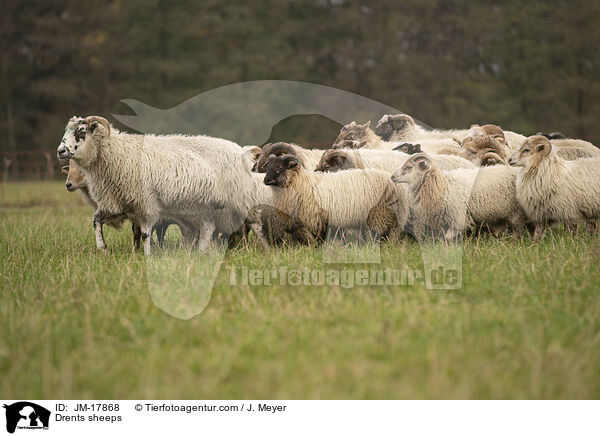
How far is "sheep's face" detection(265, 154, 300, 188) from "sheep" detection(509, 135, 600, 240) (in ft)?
7.89

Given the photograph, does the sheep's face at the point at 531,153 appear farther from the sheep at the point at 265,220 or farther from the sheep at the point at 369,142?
the sheep at the point at 265,220

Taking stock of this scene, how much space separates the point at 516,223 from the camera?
257 inches

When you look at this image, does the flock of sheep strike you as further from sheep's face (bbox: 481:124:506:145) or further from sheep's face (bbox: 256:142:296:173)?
sheep's face (bbox: 481:124:506:145)

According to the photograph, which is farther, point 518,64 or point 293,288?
point 518,64

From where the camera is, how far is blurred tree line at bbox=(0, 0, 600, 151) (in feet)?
80.2

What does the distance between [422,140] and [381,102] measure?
53.6ft

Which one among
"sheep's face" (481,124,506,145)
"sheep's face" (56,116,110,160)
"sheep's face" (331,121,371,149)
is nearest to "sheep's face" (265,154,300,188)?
"sheep's face" (56,116,110,160)

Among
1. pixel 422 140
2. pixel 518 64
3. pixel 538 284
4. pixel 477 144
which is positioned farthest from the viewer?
pixel 518 64

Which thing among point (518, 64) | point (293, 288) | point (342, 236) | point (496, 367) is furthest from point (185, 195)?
point (518, 64)
